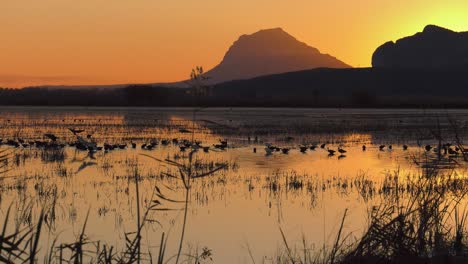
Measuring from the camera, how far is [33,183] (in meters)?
13.4

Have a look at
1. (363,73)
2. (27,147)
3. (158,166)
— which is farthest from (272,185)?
(363,73)

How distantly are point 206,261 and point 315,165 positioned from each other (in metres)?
10.5

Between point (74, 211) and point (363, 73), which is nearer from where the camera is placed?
point (74, 211)

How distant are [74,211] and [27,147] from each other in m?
12.5

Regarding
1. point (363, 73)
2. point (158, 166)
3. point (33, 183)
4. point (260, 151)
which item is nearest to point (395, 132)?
point (260, 151)

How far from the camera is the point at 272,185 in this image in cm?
1361

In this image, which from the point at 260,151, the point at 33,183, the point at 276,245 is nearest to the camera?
the point at 276,245

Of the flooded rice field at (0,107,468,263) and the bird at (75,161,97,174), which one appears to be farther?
the bird at (75,161,97,174)

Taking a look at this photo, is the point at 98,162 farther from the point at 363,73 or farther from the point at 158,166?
the point at 363,73

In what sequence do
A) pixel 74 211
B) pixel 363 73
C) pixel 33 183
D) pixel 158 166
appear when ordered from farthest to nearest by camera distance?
pixel 363 73 → pixel 158 166 → pixel 33 183 → pixel 74 211

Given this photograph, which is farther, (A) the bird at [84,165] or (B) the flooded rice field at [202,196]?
(A) the bird at [84,165]

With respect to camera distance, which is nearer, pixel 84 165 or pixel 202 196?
pixel 202 196

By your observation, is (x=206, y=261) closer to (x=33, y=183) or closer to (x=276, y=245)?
(x=276, y=245)

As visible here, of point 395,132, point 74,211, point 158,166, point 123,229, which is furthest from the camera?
point 395,132
